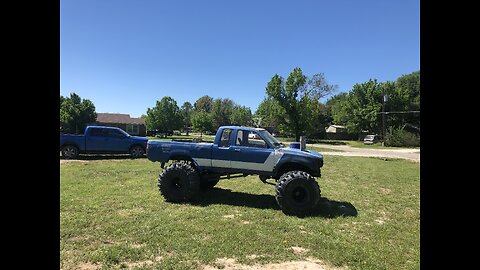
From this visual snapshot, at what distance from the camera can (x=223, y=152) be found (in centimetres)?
739

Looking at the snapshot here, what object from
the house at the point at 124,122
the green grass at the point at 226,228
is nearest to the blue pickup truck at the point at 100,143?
the green grass at the point at 226,228

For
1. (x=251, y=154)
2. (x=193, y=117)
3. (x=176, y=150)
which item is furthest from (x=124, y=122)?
(x=251, y=154)

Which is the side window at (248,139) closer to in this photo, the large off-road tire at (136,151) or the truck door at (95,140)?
the large off-road tire at (136,151)

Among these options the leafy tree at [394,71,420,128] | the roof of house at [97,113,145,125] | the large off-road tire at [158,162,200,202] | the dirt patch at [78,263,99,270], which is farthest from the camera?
the roof of house at [97,113,145,125]

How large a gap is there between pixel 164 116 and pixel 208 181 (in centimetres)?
4599

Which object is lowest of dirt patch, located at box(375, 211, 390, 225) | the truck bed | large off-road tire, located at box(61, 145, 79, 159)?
dirt patch, located at box(375, 211, 390, 225)

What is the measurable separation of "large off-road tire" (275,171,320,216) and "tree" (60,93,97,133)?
43.3 m

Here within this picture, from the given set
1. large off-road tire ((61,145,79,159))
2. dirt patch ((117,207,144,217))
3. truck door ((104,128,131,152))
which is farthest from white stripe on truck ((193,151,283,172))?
large off-road tire ((61,145,79,159))

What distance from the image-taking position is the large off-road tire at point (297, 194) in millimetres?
6461

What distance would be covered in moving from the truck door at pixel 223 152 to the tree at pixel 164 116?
46.7m

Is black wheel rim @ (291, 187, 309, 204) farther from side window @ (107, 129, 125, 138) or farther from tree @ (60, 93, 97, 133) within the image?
tree @ (60, 93, 97, 133)

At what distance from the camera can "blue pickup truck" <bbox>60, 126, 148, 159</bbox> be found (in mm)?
15773
